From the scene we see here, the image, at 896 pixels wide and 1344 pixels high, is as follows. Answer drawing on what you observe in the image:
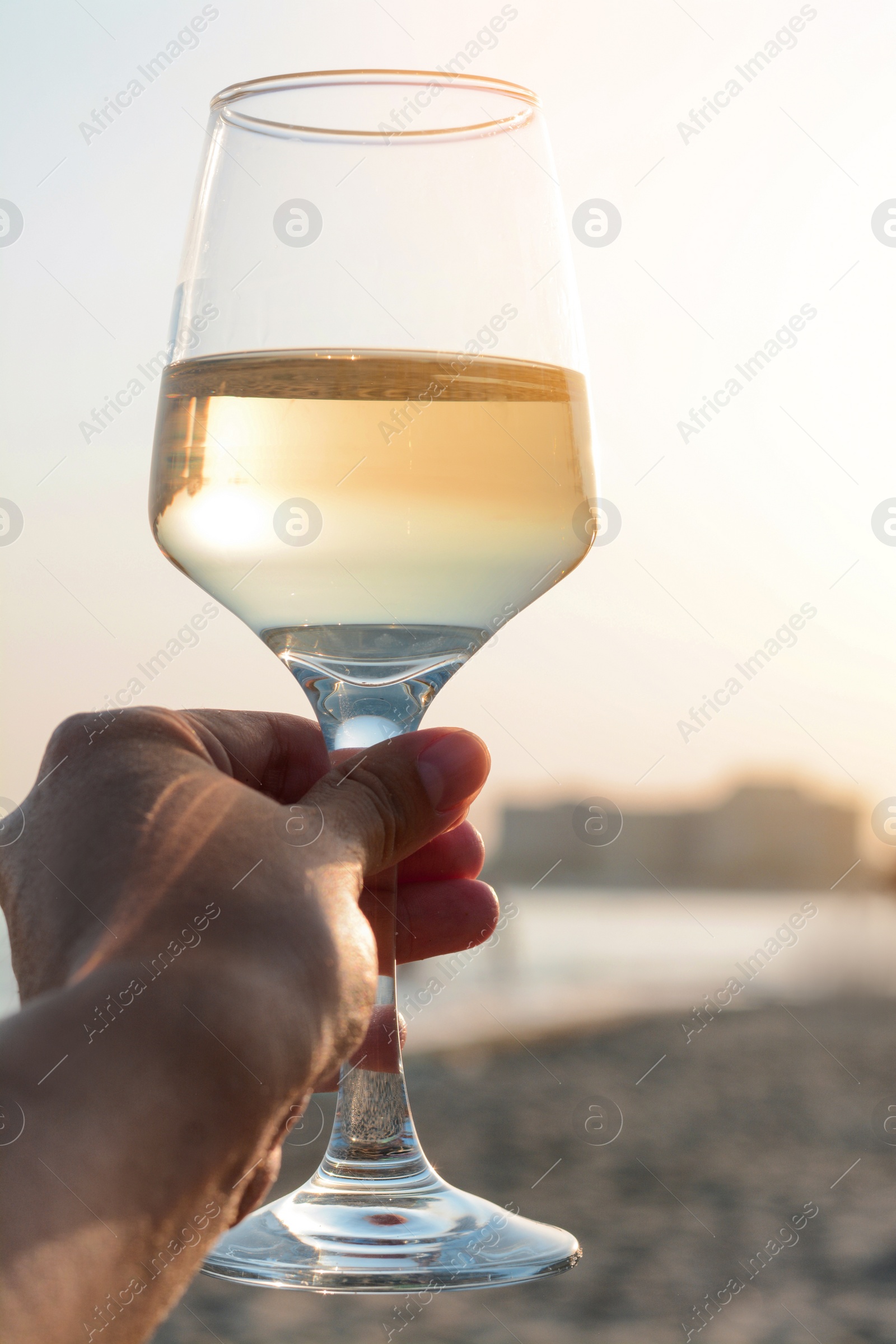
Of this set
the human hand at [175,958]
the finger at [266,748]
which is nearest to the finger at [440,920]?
the finger at [266,748]

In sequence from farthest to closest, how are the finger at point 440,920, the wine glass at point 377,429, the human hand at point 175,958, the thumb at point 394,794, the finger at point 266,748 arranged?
the finger at point 440,920
the finger at point 266,748
the thumb at point 394,794
the wine glass at point 377,429
the human hand at point 175,958

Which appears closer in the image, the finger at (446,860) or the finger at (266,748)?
the finger at (266,748)

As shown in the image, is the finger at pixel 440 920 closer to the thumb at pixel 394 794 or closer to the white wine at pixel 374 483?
the thumb at pixel 394 794

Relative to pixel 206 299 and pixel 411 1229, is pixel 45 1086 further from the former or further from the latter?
pixel 206 299

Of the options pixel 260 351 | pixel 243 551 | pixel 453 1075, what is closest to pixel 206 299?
pixel 260 351

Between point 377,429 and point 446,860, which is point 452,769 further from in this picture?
point 446,860
